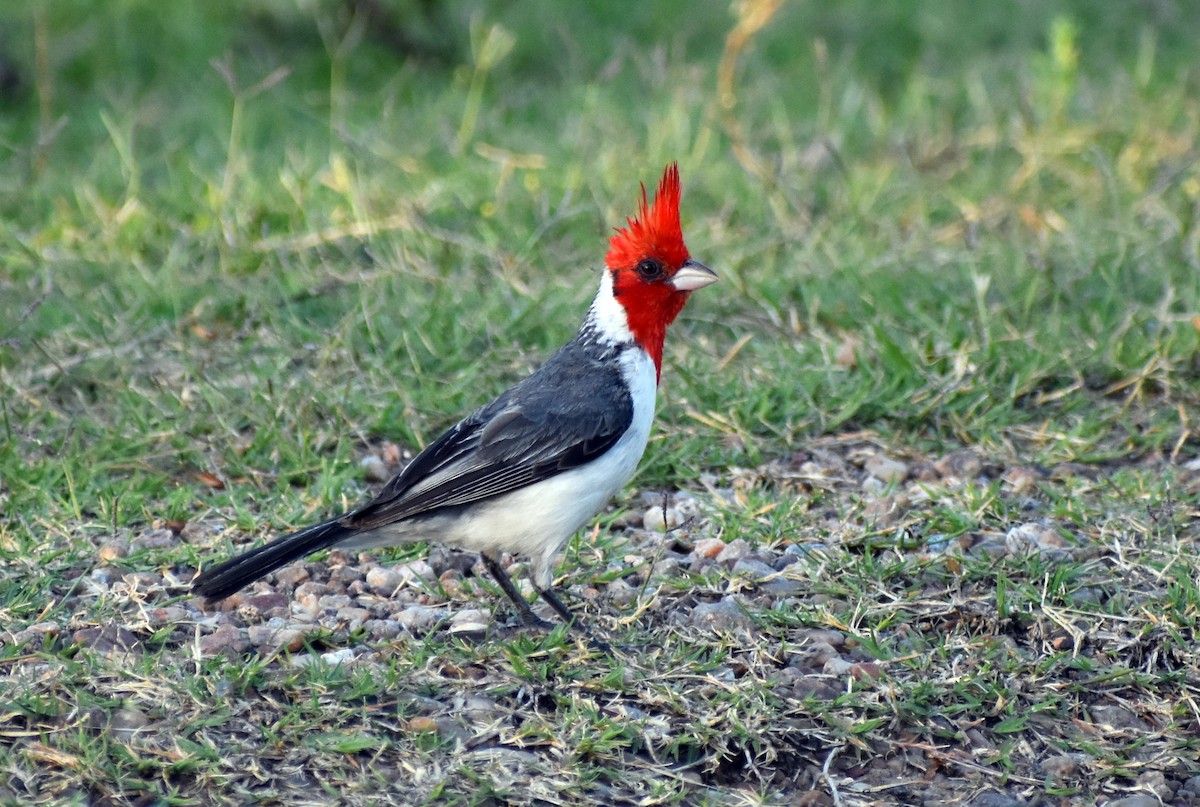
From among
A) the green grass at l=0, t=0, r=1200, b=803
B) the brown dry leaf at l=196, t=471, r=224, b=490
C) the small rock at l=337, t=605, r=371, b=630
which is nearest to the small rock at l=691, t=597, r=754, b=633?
the green grass at l=0, t=0, r=1200, b=803

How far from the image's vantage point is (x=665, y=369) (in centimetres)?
575

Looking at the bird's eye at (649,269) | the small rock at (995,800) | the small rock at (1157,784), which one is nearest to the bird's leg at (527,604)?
the bird's eye at (649,269)

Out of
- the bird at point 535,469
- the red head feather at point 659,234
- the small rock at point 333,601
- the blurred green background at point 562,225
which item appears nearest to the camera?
the bird at point 535,469

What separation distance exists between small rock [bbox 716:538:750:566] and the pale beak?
768 millimetres

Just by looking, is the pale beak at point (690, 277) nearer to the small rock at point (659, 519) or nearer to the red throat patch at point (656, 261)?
the red throat patch at point (656, 261)

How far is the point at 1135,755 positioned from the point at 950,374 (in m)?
2.04

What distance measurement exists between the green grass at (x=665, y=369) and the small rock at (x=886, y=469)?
0.06 m

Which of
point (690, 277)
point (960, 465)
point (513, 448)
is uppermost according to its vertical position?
point (690, 277)

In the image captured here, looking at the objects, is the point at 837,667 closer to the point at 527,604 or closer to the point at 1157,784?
the point at 1157,784

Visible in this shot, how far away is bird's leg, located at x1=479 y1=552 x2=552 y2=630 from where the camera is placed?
4.29m

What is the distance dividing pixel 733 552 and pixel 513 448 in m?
0.74

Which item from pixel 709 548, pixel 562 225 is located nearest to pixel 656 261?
pixel 709 548

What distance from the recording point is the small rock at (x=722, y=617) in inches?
162

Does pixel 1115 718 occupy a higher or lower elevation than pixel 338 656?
lower
